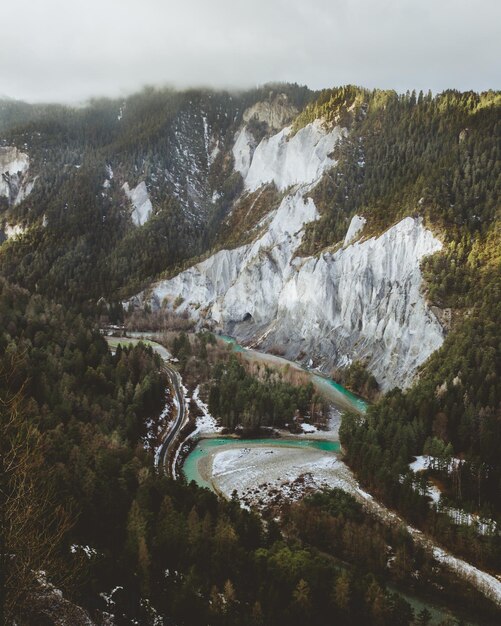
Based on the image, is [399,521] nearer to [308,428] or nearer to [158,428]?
[308,428]

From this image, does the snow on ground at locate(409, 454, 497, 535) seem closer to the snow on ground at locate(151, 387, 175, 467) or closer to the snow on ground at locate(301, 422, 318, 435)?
the snow on ground at locate(301, 422, 318, 435)

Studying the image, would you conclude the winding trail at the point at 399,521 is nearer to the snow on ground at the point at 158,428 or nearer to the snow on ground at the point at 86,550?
the snow on ground at the point at 158,428

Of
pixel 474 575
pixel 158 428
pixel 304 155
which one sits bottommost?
pixel 474 575

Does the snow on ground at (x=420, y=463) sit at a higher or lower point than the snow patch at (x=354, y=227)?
lower

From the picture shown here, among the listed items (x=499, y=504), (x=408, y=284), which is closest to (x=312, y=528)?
(x=499, y=504)

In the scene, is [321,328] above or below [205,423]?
above

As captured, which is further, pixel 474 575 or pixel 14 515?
pixel 474 575

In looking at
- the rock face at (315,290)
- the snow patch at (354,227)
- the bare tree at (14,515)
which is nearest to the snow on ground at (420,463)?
the rock face at (315,290)

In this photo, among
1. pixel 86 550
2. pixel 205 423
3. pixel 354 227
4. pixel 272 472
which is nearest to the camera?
pixel 86 550

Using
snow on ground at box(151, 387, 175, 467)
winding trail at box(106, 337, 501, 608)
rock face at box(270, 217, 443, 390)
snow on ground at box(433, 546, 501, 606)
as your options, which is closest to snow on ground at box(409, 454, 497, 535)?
winding trail at box(106, 337, 501, 608)

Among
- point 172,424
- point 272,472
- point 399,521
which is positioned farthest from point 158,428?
point 399,521
